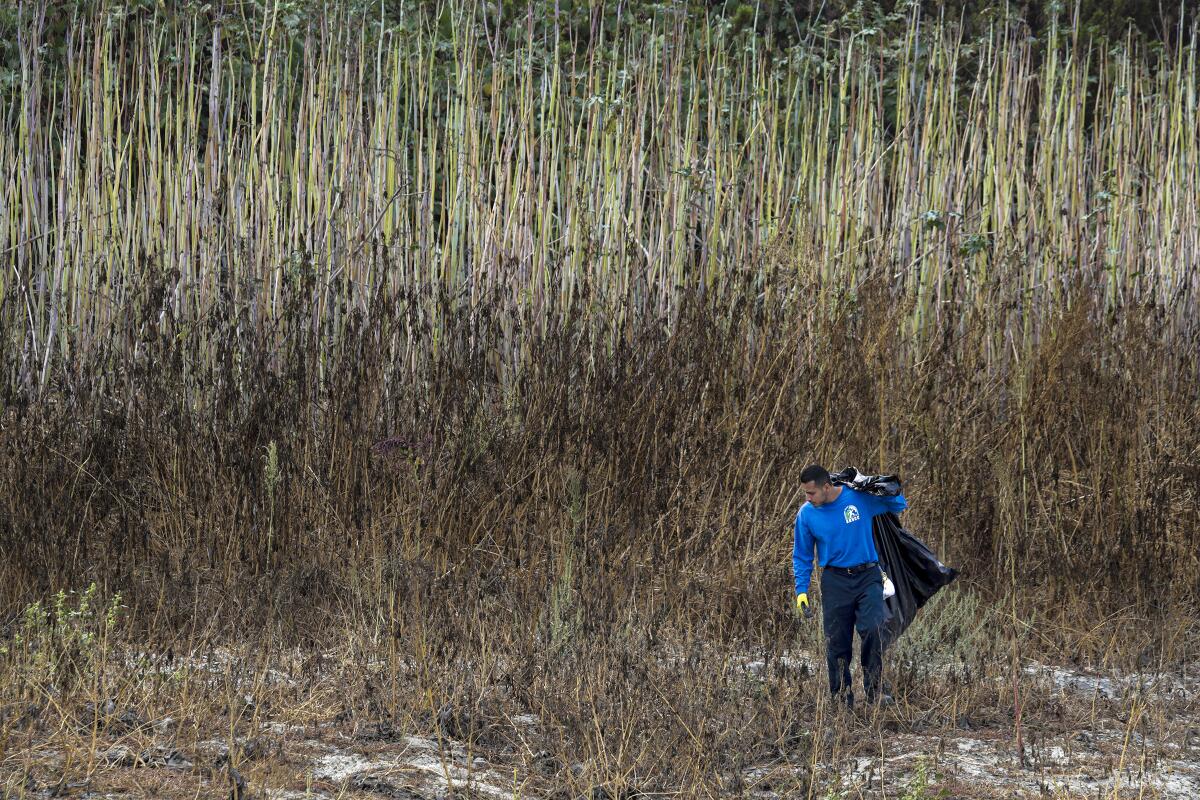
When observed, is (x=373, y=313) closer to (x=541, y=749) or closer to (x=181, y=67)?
(x=181, y=67)

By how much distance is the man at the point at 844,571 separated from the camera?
389 centimetres

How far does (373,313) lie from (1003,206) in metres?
2.92

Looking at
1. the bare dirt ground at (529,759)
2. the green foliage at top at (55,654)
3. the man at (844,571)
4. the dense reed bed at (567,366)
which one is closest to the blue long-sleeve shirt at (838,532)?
the man at (844,571)

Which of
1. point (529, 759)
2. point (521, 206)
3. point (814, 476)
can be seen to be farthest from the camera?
point (521, 206)

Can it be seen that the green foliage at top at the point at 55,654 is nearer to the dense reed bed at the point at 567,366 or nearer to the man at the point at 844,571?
the dense reed bed at the point at 567,366

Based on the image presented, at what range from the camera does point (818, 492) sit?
3.85 meters

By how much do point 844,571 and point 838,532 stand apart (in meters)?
0.13

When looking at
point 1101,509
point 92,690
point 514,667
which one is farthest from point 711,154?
point 92,690

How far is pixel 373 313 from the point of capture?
202 inches

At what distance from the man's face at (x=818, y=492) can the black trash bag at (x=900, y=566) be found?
3.3 inches

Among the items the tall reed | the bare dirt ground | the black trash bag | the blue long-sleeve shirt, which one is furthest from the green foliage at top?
the black trash bag

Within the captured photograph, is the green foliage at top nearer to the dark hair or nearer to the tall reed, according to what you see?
the tall reed

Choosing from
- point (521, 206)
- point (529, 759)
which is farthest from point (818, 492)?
point (521, 206)

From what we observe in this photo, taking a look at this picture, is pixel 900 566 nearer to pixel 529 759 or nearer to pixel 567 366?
pixel 529 759
